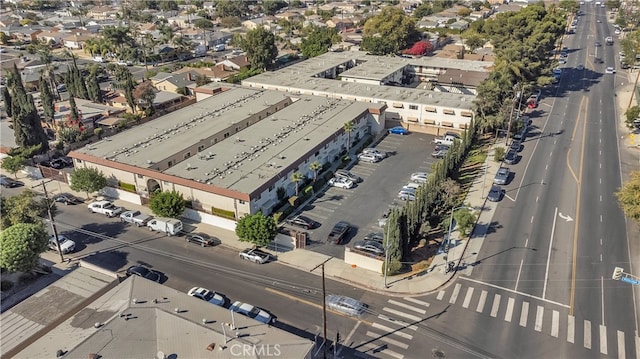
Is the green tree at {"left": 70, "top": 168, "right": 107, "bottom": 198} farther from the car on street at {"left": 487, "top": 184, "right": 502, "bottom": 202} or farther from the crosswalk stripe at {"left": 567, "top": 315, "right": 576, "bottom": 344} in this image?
the crosswalk stripe at {"left": 567, "top": 315, "right": 576, "bottom": 344}

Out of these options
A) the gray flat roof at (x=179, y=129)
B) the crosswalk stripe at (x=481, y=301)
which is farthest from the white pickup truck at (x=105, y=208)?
the crosswalk stripe at (x=481, y=301)

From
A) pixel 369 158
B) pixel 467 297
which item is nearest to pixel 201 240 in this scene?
pixel 467 297

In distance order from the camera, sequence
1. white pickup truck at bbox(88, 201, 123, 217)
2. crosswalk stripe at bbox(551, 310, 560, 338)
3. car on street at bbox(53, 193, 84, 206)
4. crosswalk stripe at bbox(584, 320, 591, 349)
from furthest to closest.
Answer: car on street at bbox(53, 193, 84, 206)
white pickup truck at bbox(88, 201, 123, 217)
crosswalk stripe at bbox(551, 310, 560, 338)
crosswalk stripe at bbox(584, 320, 591, 349)

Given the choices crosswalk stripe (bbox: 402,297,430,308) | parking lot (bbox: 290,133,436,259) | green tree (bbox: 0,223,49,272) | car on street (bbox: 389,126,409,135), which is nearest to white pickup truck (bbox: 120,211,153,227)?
green tree (bbox: 0,223,49,272)

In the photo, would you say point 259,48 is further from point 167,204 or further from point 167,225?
point 167,225

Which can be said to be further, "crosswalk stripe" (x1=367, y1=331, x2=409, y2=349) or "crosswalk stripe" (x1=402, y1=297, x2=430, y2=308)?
"crosswalk stripe" (x1=402, y1=297, x2=430, y2=308)

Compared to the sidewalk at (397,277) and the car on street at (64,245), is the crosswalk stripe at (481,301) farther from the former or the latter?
the car on street at (64,245)

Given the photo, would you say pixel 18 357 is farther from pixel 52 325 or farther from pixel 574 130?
pixel 574 130
